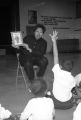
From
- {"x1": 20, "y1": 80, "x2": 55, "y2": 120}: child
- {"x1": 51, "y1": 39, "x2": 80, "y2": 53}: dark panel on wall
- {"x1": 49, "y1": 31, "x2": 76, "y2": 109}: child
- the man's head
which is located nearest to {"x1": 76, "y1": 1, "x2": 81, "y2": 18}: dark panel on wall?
{"x1": 51, "y1": 39, "x2": 80, "y2": 53}: dark panel on wall

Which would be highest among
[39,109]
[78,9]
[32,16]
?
[78,9]

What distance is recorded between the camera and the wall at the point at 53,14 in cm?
1265

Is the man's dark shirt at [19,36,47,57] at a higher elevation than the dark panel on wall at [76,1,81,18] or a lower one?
lower

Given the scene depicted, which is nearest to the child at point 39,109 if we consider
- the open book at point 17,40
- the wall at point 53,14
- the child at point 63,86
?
the child at point 63,86

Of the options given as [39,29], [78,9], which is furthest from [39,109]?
[78,9]

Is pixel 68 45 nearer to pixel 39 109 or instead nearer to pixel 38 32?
pixel 38 32

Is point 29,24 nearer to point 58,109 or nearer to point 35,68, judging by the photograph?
point 35,68

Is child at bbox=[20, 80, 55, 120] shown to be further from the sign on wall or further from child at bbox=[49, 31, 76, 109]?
the sign on wall

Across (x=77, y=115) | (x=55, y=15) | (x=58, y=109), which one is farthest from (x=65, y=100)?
(x=55, y=15)

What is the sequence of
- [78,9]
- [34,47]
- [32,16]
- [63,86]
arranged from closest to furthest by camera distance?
[63,86], [34,47], [32,16], [78,9]

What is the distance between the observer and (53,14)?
13.3m

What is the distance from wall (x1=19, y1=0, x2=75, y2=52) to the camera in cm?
1265

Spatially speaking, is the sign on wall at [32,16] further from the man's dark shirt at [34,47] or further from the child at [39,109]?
the child at [39,109]

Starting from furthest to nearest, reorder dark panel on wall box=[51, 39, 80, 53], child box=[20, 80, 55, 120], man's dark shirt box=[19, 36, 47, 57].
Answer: dark panel on wall box=[51, 39, 80, 53] → man's dark shirt box=[19, 36, 47, 57] → child box=[20, 80, 55, 120]
